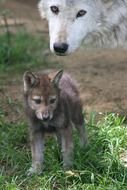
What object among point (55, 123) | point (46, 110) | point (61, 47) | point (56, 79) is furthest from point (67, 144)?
point (61, 47)

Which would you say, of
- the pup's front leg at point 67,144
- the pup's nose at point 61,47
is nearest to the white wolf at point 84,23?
the pup's nose at point 61,47

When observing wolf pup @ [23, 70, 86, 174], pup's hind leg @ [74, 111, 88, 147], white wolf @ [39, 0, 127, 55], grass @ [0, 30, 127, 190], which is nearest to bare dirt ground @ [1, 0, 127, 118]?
grass @ [0, 30, 127, 190]

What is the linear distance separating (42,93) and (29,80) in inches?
6.5

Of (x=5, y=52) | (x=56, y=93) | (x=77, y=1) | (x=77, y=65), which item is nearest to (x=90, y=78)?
(x=77, y=65)

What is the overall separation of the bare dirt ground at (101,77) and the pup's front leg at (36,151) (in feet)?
4.21

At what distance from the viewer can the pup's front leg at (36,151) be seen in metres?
4.59

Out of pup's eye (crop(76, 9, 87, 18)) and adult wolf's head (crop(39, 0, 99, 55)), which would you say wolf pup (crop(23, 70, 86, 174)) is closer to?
adult wolf's head (crop(39, 0, 99, 55))

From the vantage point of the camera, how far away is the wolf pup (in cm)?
443

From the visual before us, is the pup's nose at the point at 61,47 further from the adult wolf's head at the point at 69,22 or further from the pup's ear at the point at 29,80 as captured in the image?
the pup's ear at the point at 29,80

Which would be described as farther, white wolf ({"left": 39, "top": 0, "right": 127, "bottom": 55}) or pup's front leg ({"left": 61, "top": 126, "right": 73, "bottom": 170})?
white wolf ({"left": 39, "top": 0, "right": 127, "bottom": 55})

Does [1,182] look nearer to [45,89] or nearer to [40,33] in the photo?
[45,89]

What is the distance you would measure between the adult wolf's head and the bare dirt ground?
932mm

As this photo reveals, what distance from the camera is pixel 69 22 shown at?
16.7ft

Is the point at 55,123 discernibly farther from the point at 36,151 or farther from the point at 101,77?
the point at 101,77
